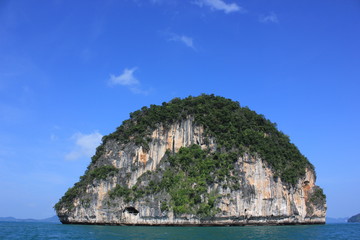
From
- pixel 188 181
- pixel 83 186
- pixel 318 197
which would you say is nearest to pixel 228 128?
pixel 188 181

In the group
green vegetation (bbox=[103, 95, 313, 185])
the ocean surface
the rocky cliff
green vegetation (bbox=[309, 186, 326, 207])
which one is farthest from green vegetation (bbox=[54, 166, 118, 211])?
green vegetation (bbox=[309, 186, 326, 207])

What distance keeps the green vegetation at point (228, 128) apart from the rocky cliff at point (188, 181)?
200 mm

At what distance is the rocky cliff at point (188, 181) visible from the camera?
5134cm

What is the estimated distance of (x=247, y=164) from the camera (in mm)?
55469

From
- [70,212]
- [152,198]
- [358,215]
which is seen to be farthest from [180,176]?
[358,215]

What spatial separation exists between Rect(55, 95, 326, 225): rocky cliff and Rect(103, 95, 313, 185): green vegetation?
0.20m

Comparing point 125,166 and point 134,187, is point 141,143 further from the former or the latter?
point 134,187

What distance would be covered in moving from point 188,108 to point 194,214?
21051mm

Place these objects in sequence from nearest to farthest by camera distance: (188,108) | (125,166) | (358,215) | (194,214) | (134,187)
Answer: (194,214) → (134,187) → (125,166) → (188,108) → (358,215)

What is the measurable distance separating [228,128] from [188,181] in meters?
12.3

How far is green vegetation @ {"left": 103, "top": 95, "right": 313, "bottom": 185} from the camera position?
57.8 m

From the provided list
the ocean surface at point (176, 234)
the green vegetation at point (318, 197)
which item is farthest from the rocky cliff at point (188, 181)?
the ocean surface at point (176, 234)

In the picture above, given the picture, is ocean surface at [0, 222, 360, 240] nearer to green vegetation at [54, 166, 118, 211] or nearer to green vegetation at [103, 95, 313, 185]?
green vegetation at [54, 166, 118, 211]

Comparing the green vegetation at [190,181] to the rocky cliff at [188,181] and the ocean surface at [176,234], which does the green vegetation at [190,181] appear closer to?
the rocky cliff at [188,181]
